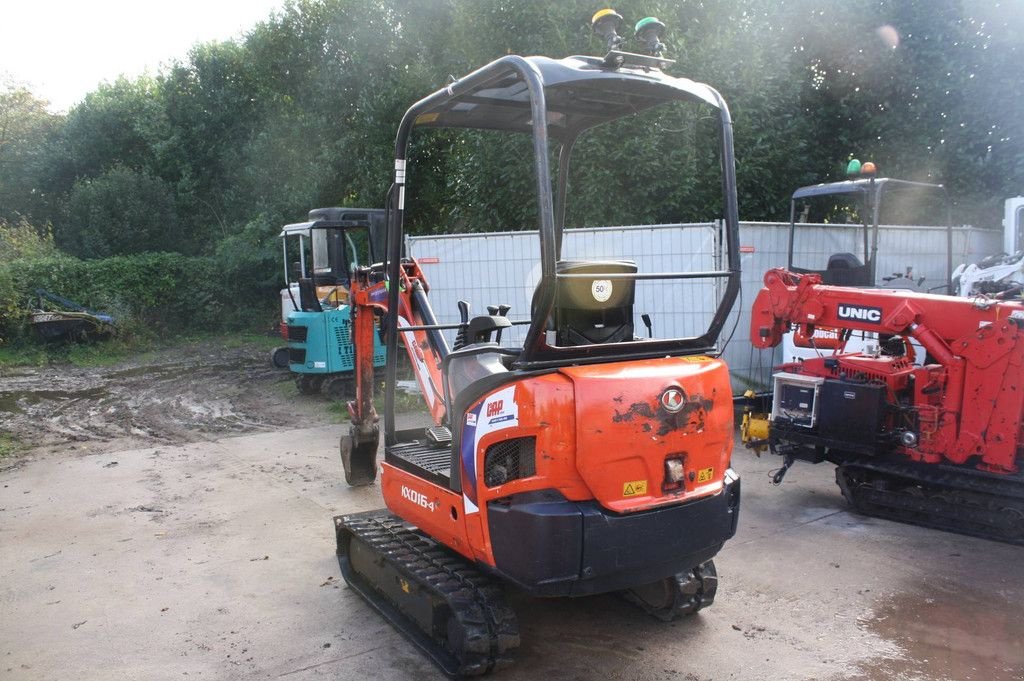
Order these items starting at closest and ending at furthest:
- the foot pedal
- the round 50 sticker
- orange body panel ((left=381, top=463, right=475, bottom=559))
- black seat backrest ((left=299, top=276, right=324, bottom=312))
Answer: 1. the round 50 sticker
2. orange body panel ((left=381, top=463, right=475, bottom=559))
3. the foot pedal
4. black seat backrest ((left=299, top=276, right=324, bottom=312))

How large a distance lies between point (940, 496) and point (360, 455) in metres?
4.29

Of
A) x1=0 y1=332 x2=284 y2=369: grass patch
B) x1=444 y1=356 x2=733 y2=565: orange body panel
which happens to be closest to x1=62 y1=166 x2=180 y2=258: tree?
x1=0 y1=332 x2=284 y2=369: grass patch

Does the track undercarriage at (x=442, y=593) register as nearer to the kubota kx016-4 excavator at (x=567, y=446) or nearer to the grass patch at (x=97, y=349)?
the kubota kx016-4 excavator at (x=567, y=446)

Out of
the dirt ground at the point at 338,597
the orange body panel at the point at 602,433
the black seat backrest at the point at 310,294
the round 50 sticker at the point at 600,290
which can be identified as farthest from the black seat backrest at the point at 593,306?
the black seat backrest at the point at 310,294

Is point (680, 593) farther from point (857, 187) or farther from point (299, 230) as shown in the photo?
point (299, 230)

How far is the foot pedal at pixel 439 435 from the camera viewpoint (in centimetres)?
443

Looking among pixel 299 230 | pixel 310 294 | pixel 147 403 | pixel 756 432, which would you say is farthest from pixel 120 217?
pixel 756 432

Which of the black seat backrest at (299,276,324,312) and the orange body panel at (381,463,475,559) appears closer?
the orange body panel at (381,463,475,559)

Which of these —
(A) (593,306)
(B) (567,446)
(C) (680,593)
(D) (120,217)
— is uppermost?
(D) (120,217)

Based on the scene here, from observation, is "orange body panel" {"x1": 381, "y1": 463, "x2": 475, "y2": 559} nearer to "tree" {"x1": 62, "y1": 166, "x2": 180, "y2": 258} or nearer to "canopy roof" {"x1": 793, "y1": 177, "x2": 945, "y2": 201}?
"canopy roof" {"x1": 793, "y1": 177, "x2": 945, "y2": 201}

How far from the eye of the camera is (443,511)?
3.78 meters

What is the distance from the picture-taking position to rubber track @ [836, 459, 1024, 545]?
17.2 ft

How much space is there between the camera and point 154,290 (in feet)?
64.8

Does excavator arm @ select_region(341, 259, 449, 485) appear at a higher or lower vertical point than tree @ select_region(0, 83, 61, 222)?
lower
